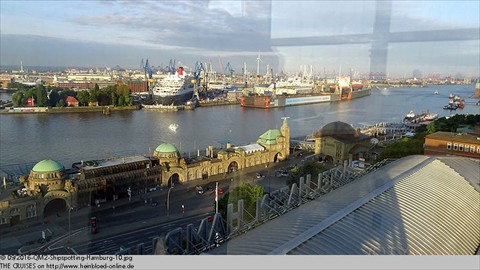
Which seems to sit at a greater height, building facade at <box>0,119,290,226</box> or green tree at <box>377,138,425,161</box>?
green tree at <box>377,138,425,161</box>

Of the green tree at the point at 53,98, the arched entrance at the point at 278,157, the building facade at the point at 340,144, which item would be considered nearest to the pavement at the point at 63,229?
the arched entrance at the point at 278,157

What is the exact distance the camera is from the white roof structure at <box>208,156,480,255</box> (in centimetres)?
142

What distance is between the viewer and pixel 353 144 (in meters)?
7.44

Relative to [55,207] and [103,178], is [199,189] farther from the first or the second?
[55,207]

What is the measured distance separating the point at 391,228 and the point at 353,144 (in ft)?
19.6

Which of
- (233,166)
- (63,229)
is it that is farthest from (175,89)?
(63,229)

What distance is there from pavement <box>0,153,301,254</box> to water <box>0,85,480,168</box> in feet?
7.31

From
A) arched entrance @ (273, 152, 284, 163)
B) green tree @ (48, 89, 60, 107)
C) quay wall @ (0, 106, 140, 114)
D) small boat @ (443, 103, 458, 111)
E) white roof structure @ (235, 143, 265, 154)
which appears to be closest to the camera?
white roof structure @ (235, 143, 265, 154)

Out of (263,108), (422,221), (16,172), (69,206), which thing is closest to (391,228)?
(422,221)

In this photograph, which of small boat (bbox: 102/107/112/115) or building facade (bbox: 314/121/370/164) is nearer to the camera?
building facade (bbox: 314/121/370/164)

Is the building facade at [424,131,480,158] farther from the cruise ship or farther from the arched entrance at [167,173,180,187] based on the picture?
the cruise ship

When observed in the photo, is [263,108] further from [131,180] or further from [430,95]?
[131,180]

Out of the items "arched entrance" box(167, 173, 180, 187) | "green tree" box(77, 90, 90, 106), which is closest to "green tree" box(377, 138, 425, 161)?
"arched entrance" box(167, 173, 180, 187)

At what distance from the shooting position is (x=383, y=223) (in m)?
1.68
